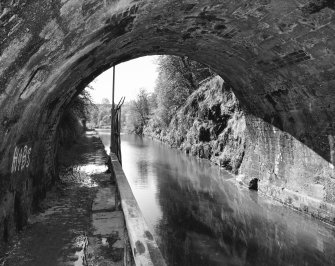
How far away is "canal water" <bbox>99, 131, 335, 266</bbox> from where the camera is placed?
667 centimetres

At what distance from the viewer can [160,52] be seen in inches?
338

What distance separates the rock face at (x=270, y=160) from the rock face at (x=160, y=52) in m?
0.11

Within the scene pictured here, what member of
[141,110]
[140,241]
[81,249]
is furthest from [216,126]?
[141,110]

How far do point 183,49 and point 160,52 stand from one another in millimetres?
761

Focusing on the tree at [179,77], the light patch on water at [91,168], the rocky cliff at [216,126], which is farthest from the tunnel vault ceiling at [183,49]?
the tree at [179,77]

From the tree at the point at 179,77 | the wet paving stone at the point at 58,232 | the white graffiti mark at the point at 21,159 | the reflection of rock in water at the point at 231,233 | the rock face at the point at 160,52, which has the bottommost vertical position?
the reflection of rock in water at the point at 231,233

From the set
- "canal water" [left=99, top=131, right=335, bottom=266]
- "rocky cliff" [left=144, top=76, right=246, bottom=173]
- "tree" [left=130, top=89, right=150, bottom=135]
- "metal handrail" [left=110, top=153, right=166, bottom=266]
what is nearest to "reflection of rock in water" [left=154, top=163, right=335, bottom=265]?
"canal water" [left=99, top=131, right=335, bottom=266]

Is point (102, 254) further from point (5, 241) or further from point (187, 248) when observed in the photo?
point (187, 248)

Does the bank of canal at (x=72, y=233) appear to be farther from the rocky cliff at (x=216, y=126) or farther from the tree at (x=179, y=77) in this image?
the tree at (x=179, y=77)

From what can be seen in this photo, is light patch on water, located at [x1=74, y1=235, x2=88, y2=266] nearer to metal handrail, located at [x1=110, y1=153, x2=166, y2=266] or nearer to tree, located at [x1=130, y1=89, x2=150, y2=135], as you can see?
metal handrail, located at [x1=110, y1=153, x2=166, y2=266]

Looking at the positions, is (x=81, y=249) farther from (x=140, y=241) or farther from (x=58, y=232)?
(x=140, y=241)

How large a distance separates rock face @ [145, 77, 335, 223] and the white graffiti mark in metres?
7.38

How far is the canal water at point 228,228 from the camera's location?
6668mm

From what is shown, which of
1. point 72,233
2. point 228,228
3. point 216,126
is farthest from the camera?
point 216,126
